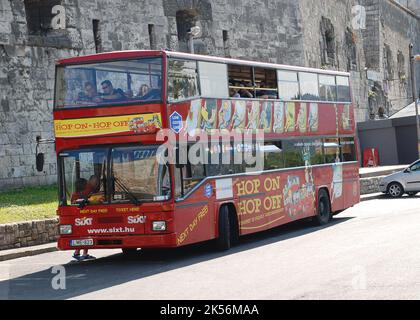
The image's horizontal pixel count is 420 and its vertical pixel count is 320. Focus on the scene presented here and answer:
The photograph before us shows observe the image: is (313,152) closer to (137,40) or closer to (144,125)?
(144,125)

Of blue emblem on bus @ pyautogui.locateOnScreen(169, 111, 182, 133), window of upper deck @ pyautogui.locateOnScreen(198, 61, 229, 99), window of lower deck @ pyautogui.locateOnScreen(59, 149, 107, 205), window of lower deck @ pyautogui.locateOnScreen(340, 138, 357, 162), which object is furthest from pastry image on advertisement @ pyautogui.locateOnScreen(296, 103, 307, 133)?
window of lower deck @ pyautogui.locateOnScreen(59, 149, 107, 205)

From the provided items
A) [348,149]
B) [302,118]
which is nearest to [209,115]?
[302,118]

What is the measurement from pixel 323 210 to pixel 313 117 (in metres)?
2.60

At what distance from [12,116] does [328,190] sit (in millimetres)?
9610

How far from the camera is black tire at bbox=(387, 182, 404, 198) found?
2973 centimetres

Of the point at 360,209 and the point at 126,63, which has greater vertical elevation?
the point at 126,63

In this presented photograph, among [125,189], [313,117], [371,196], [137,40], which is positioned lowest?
[371,196]

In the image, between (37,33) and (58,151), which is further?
(37,33)

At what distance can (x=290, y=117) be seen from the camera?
18422 mm

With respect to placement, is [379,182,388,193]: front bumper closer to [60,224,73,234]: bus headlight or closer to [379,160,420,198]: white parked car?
[379,160,420,198]: white parked car

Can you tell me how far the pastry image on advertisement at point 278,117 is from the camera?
17703 millimetres

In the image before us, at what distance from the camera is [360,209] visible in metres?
25.0
